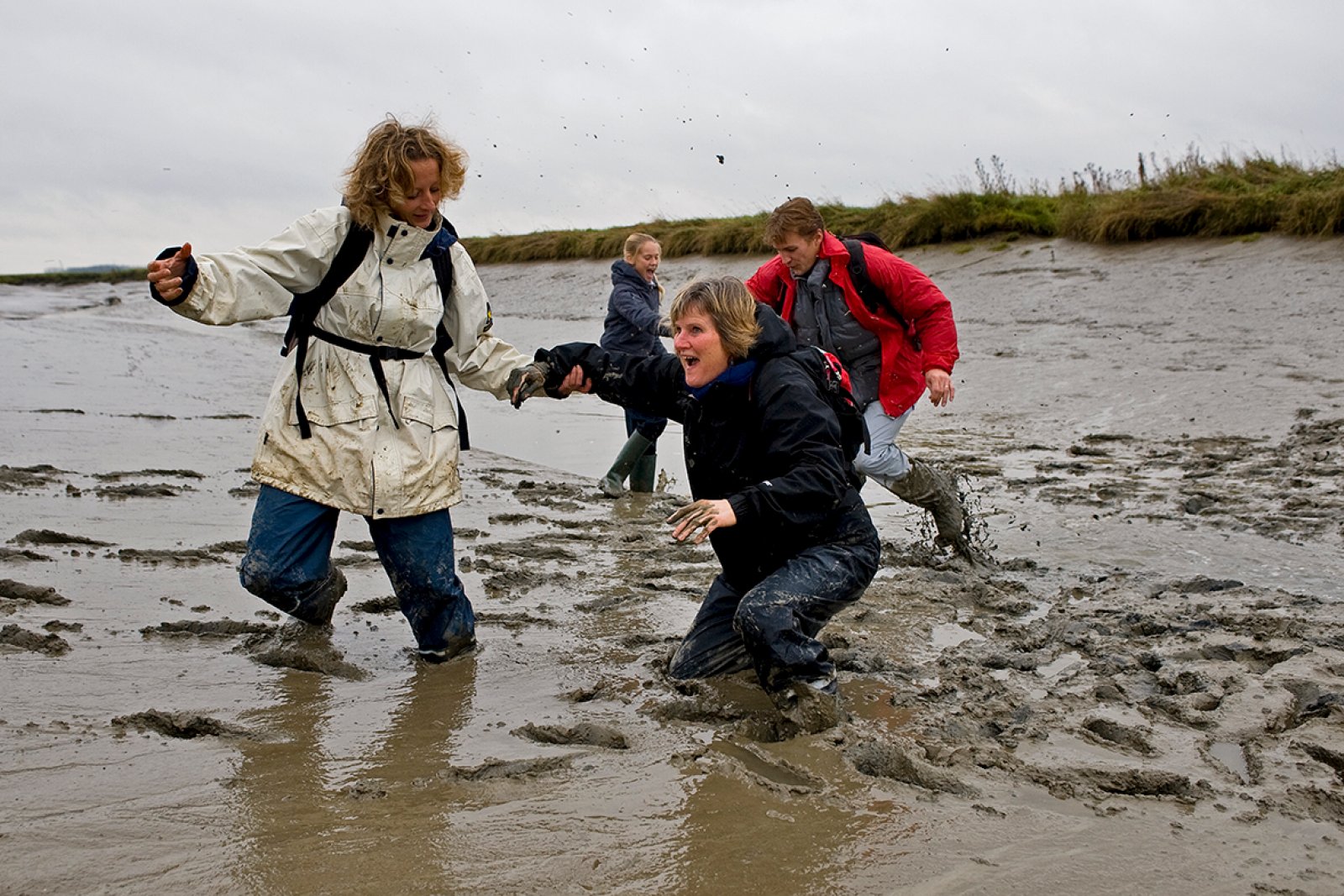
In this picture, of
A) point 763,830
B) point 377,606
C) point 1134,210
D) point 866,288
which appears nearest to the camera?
point 763,830

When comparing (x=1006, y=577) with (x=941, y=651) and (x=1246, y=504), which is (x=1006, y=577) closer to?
(x=941, y=651)

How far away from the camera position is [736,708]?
4.41 metres

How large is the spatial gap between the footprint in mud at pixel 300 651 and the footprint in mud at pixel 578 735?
3.10 ft

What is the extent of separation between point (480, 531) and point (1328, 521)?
491 cm

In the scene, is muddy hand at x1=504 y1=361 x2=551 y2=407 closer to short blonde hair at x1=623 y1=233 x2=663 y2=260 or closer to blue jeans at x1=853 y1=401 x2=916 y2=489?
blue jeans at x1=853 y1=401 x2=916 y2=489

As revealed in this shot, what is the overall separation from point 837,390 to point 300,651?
2.34 metres

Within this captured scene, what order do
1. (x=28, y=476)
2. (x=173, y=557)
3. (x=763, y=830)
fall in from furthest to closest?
(x=28, y=476), (x=173, y=557), (x=763, y=830)

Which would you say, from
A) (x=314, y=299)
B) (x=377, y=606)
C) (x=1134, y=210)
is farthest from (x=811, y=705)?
(x=1134, y=210)

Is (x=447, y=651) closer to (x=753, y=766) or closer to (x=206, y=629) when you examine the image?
(x=206, y=629)

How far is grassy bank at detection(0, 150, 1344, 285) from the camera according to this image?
1578 cm

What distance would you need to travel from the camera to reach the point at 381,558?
15.7 ft

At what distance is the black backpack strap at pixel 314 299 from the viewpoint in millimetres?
4492

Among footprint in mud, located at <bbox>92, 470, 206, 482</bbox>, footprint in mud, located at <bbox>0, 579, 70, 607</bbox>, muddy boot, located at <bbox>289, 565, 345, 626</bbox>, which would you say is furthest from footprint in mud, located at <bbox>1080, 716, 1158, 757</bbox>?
footprint in mud, located at <bbox>92, 470, 206, 482</bbox>

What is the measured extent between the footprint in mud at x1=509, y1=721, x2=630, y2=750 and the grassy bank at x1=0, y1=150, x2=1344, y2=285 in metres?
13.8
